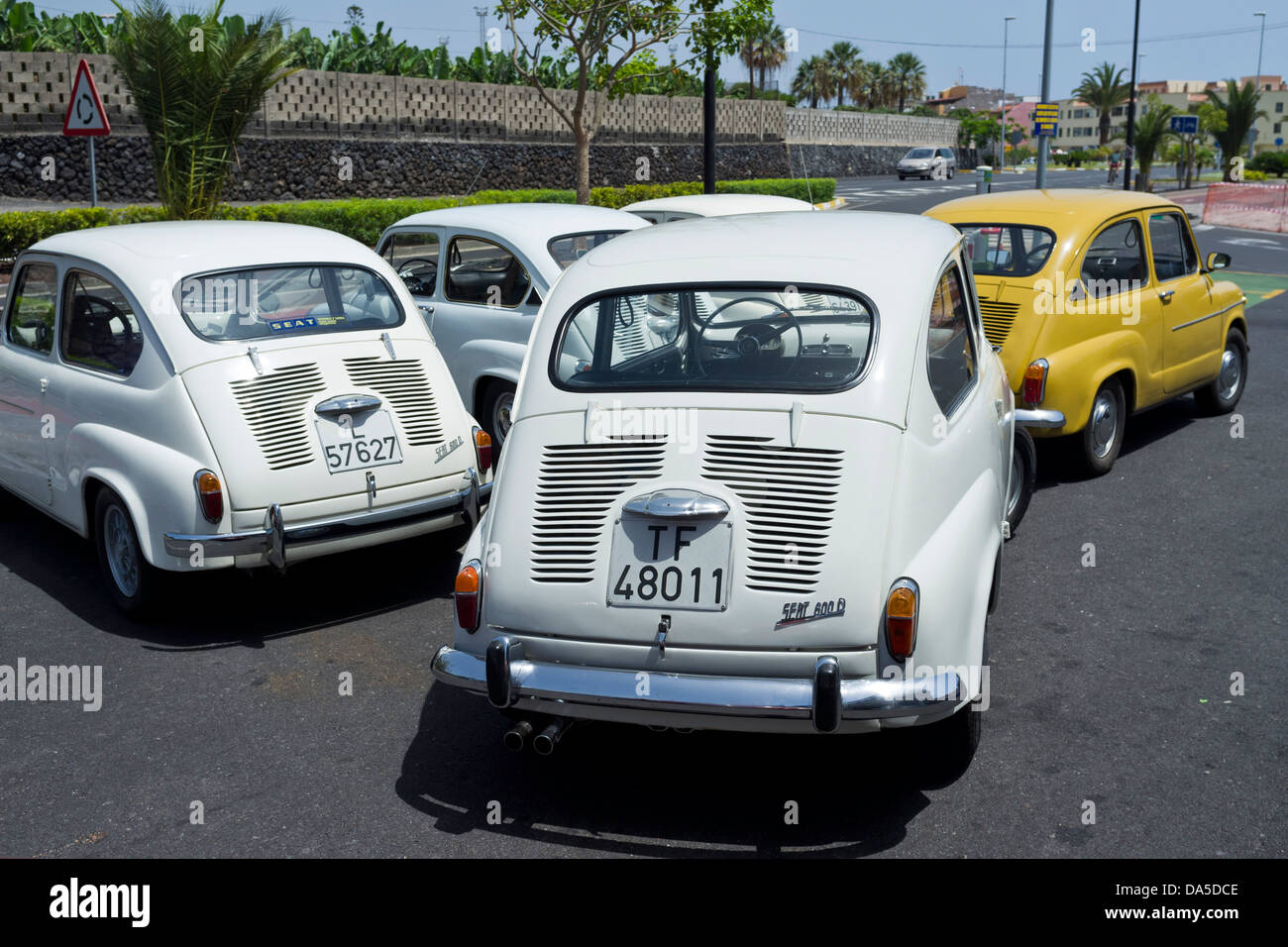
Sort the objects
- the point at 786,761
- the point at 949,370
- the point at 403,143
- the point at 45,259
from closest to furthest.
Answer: the point at 786,761, the point at 949,370, the point at 45,259, the point at 403,143

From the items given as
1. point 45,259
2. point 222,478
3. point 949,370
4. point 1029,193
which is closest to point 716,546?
point 949,370

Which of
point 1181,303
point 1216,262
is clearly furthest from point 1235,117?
point 1181,303

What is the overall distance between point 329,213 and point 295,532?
1949cm

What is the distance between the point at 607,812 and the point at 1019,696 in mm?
1863

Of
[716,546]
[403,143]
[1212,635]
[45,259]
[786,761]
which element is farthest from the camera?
[403,143]

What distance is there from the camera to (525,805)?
426 centimetres

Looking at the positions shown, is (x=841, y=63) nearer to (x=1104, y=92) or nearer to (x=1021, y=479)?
(x=1104, y=92)

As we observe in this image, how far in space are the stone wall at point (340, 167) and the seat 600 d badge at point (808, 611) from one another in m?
23.0

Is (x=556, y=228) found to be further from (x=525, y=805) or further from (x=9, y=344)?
(x=525, y=805)

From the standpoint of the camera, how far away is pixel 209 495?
219 inches

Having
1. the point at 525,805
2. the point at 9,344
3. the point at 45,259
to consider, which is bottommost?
the point at 525,805

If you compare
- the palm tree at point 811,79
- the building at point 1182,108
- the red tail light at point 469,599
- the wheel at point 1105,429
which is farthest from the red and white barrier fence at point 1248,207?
the building at point 1182,108

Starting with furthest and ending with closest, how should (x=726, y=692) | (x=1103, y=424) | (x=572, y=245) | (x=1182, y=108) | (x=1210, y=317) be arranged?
→ (x=1182, y=108) → (x=1210, y=317) → (x=572, y=245) → (x=1103, y=424) → (x=726, y=692)

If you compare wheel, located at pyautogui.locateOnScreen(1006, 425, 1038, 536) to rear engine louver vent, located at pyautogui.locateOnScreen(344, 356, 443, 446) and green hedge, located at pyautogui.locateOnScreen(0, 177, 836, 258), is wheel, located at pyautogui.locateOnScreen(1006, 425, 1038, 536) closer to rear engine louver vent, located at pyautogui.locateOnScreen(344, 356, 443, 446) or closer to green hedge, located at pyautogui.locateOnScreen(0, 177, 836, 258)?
rear engine louver vent, located at pyautogui.locateOnScreen(344, 356, 443, 446)
